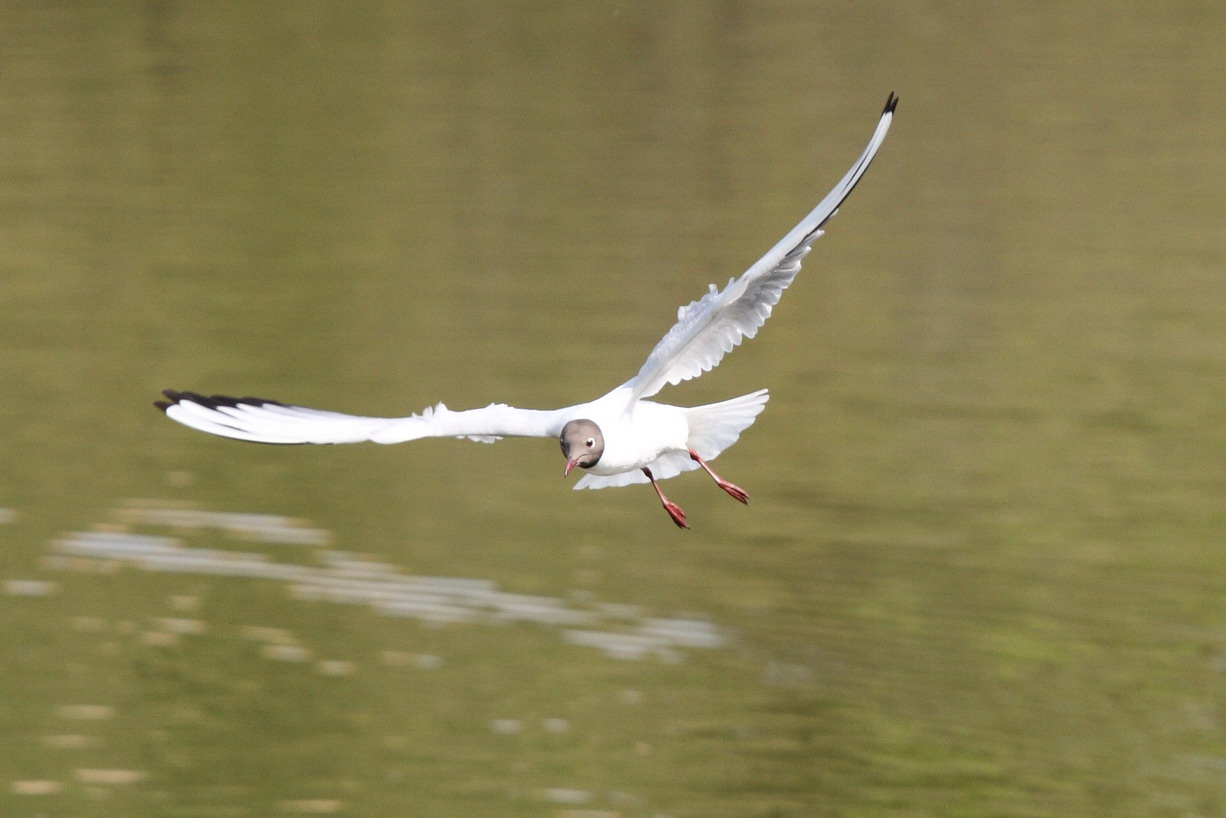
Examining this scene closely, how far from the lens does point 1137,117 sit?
74.0 ft

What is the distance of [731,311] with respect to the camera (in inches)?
283

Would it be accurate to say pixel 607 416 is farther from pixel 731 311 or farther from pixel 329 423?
pixel 329 423

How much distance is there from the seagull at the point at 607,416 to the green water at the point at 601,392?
8.09ft

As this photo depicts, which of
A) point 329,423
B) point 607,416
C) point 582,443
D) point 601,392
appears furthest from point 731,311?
point 601,392

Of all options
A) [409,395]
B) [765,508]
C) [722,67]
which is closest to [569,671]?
[765,508]

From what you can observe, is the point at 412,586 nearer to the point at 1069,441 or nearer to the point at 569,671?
the point at 569,671

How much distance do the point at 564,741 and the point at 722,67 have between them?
17.5 meters

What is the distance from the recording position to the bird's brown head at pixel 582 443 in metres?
6.82

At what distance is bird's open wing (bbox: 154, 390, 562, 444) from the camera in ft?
22.9

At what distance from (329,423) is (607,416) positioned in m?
1.05

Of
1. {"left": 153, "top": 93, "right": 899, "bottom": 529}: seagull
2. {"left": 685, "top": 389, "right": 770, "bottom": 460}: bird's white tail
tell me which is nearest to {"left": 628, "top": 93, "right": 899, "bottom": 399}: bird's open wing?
{"left": 153, "top": 93, "right": 899, "bottom": 529}: seagull

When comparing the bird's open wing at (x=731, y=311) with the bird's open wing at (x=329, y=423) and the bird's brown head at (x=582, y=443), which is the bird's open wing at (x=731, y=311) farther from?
the bird's open wing at (x=329, y=423)

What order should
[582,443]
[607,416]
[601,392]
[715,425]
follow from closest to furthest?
1. [582,443]
2. [607,416]
3. [715,425]
4. [601,392]

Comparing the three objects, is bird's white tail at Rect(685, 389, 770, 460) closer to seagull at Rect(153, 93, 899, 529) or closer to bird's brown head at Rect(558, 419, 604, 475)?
seagull at Rect(153, 93, 899, 529)
